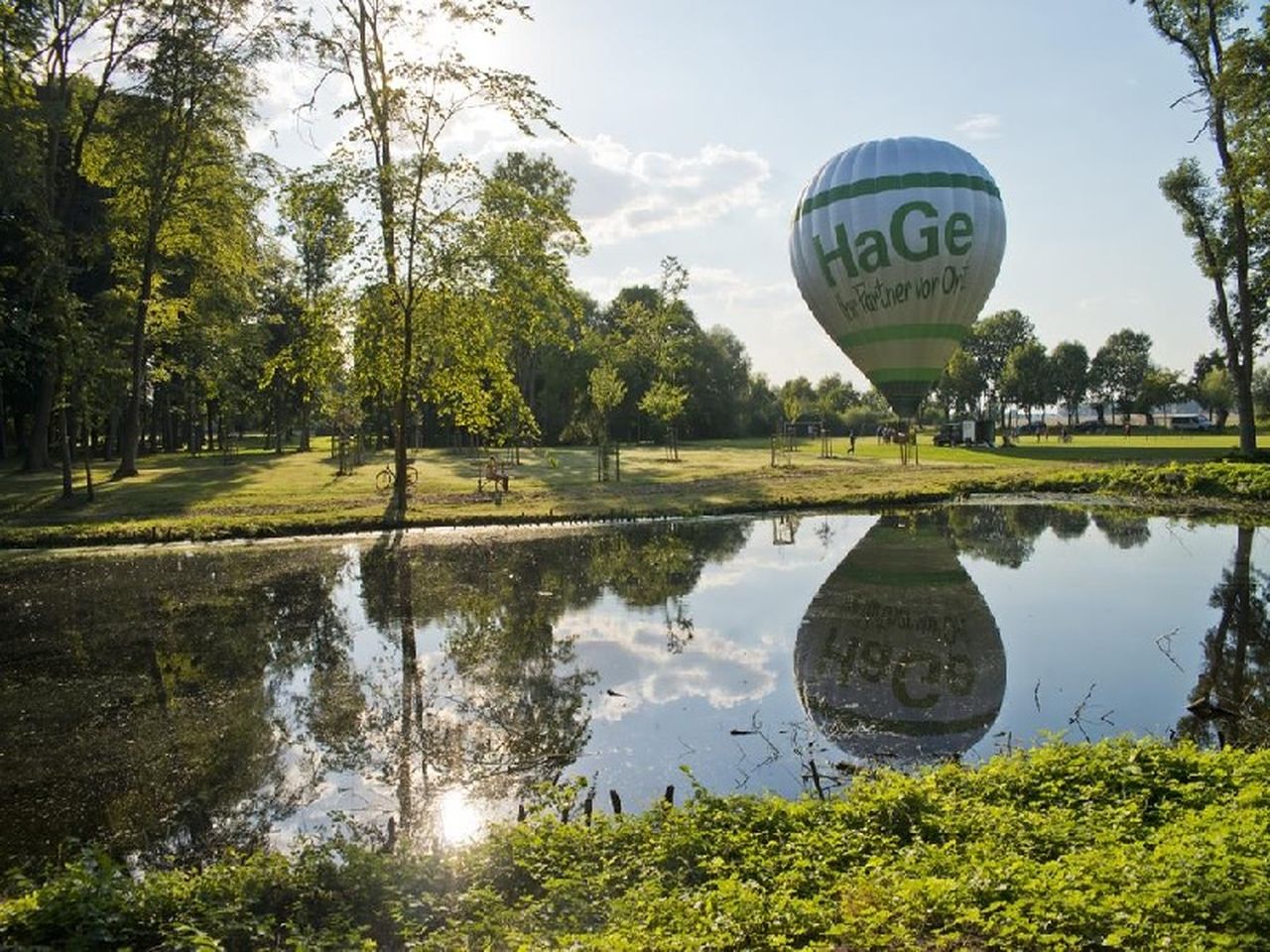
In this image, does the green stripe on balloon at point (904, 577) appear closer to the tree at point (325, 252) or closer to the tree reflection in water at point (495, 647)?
the tree reflection in water at point (495, 647)

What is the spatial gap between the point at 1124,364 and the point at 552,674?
125 metres

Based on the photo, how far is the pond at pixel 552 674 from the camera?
8.11 m

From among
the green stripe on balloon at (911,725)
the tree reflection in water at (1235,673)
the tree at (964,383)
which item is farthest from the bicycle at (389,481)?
the tree at (964,383)

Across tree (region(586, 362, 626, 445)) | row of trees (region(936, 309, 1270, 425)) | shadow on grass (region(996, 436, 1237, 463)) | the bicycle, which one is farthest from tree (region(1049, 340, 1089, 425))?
the bicycle

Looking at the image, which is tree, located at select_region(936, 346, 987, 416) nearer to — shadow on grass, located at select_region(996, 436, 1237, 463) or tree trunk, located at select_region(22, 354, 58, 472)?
shadow on grass, located at select_region(996, 436, 1237, 463)

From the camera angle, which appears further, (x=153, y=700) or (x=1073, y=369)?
(x=1073, y=369)

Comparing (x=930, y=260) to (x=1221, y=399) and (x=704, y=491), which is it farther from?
(x=1221, y=399)

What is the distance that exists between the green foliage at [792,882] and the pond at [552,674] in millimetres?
926

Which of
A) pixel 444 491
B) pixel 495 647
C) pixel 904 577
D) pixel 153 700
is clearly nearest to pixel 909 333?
pixel 444 491

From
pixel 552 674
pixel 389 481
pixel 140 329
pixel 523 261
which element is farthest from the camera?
pixel 389 481

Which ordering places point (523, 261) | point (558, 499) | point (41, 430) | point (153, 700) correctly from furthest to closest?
point (41, 430) → point (558, 499) → point (523, 261) → point (153, 700)

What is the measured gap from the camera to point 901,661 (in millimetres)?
11594

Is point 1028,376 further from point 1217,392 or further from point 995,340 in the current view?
point 1217,392

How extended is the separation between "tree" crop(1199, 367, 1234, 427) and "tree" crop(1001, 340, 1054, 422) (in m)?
19.6
